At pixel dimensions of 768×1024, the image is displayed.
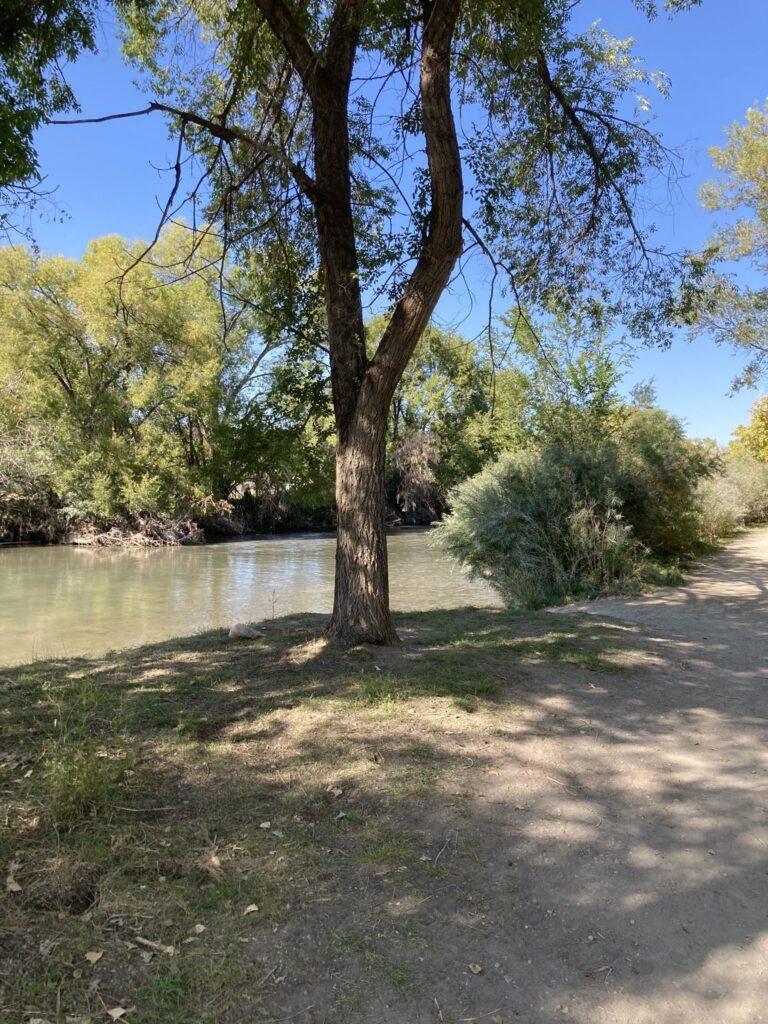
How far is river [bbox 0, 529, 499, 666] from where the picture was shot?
12430 mm

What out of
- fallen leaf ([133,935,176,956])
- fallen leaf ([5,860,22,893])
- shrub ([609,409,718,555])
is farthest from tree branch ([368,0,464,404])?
shrub ([609,409,718,555])

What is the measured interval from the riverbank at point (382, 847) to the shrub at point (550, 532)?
6.22 metres

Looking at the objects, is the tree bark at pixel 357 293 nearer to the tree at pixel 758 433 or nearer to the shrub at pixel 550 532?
the shrub at pixel 550 532

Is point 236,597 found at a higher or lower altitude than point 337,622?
lower

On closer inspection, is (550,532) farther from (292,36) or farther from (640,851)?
(640,851)

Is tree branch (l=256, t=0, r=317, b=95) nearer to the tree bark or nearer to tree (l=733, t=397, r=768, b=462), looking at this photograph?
the tree bark

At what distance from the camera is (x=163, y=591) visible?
18.0 m

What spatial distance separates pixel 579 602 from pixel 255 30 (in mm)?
9105

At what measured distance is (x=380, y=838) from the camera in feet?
10.2

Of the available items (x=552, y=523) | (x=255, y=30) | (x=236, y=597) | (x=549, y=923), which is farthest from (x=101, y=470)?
(x=549, y=923)

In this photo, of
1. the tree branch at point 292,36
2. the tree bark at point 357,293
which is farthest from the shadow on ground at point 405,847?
the tree branch at point 292,36

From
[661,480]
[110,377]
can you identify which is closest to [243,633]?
[661,480]

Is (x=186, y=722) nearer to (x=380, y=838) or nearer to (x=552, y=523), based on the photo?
(x=380, y=838)

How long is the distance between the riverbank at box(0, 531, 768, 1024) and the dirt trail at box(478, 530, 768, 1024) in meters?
0.01
